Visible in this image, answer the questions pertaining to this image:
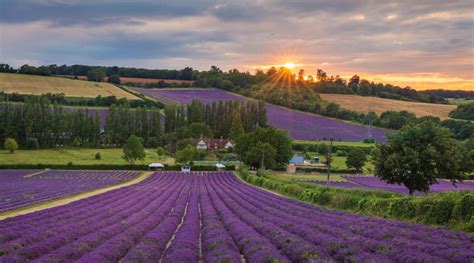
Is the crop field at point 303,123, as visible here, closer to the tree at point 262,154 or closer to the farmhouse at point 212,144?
the farmhouse at point 212,144

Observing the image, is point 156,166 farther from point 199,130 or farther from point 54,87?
point 54,87

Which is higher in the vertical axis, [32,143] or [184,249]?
[184,249]

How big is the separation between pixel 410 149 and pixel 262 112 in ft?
313

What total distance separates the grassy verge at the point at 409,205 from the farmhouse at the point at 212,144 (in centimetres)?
7874

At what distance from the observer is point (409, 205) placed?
2319 cm

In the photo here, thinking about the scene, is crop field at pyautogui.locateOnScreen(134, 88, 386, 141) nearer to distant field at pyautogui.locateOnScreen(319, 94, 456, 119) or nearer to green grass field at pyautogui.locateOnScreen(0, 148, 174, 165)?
distant field at pyautogui.locateOnScreen(319, 94, 456, 119)

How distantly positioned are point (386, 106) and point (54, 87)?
101807 millimetres

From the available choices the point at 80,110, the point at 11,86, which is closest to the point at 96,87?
the point at 11,86

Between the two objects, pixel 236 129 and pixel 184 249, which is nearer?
pixel 184 249

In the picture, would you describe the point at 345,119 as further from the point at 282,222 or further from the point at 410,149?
the point at 282,222

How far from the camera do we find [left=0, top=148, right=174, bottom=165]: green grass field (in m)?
89.8

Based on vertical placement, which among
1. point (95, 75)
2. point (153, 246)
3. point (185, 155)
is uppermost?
point (95, 75)

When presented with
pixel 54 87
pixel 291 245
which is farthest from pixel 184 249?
pixel 54 87

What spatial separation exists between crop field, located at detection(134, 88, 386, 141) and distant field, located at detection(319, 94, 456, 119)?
17.0 m
